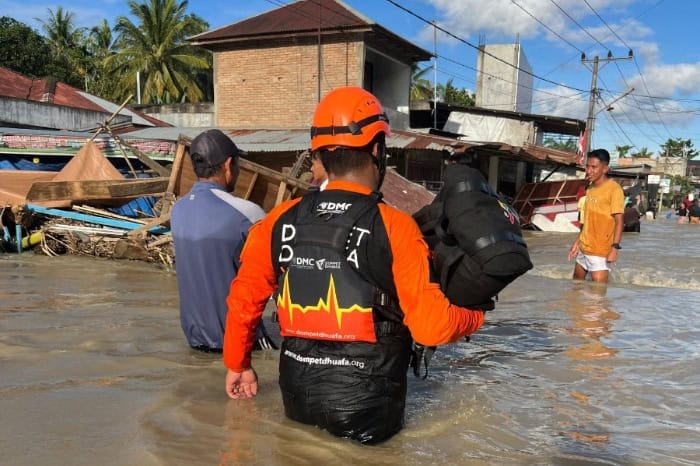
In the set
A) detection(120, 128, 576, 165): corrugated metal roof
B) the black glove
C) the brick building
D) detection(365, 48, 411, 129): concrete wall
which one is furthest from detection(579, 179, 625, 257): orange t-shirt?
detection(365, 48, 411, 129): concrete wall

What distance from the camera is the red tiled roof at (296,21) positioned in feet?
62.1

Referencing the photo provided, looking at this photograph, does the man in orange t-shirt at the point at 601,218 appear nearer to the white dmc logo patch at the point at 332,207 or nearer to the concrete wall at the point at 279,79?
the white dmc logo patch at the point at 332,207

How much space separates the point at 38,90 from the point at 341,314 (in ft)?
72.6

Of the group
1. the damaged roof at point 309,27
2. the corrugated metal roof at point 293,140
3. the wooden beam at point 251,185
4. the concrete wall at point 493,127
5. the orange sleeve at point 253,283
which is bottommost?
the orange sleeve at point 253,283

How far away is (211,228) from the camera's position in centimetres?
313

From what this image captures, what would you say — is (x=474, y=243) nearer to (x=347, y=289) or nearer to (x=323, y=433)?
(x=347, y=289)

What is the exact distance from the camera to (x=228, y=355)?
2.30 metres

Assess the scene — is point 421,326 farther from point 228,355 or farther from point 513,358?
point 513,358

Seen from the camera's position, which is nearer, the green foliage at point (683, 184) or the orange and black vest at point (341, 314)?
the orange and black vest at point (341, 314)

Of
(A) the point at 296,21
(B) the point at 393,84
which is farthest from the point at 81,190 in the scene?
(B) the point at 393,84

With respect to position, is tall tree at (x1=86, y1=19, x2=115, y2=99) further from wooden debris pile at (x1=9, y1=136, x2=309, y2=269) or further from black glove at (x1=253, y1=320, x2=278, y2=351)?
black glove at (x1=253, y1=320, x2=278, y2=351)

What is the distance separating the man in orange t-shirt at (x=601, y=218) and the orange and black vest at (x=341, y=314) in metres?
4.96

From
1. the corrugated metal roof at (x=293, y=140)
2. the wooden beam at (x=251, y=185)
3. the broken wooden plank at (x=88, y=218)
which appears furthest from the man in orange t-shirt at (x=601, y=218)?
the corrugated metal roof at (x=293, y=140)

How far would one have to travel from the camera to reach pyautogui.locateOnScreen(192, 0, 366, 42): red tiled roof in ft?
62.1
